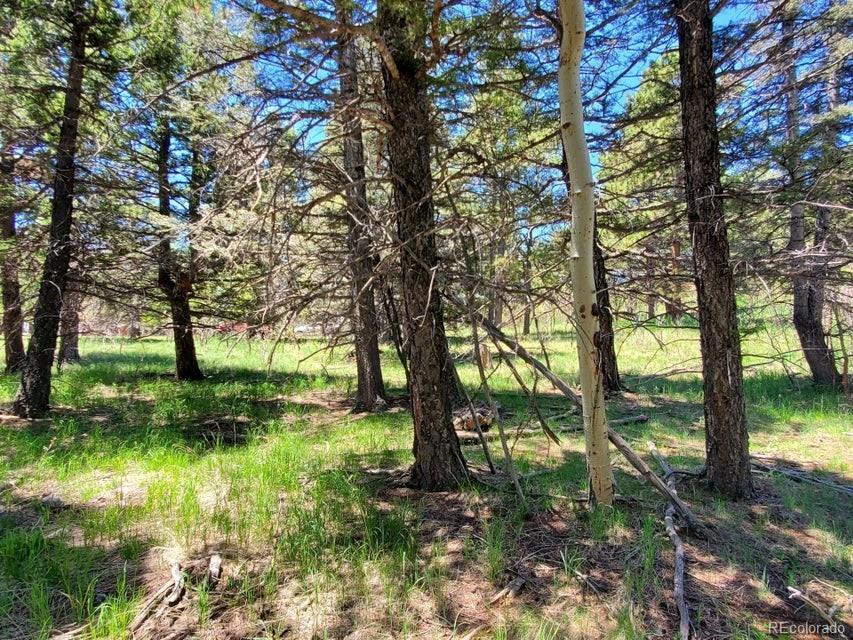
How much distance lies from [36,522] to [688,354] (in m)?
16.3

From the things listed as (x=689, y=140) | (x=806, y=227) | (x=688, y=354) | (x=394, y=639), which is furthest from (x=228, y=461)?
(x=688, y=354)

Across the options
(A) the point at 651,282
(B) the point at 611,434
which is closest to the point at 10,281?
(B) the point at 611,434

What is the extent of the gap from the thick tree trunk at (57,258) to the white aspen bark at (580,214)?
7.85m

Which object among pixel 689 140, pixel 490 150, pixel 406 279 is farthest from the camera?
pixel 490 150

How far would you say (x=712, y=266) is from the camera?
13.8 feet

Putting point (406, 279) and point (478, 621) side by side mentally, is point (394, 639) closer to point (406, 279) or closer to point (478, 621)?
point (478, 621)

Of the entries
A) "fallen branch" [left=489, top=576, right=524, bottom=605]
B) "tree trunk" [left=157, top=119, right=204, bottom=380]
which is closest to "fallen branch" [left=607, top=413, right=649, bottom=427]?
"fallen branch" [left=489, top=576, right=524, bottom=605]

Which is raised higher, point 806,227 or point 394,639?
point 806,227

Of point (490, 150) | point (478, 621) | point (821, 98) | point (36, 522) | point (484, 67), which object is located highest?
point (821, 98)

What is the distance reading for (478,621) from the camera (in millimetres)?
2539

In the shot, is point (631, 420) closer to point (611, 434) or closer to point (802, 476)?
point (802, 476)

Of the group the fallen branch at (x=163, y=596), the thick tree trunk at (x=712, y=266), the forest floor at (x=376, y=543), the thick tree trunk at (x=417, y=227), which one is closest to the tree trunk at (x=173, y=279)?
the forest floor at (x=376, y=543)
